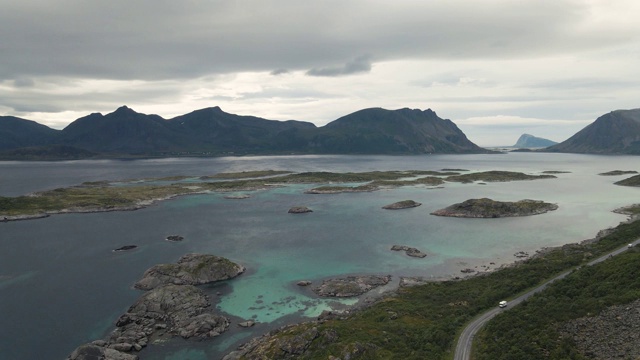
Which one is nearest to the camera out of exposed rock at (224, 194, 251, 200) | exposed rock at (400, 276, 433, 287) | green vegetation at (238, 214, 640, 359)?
green vegetation at (238, 214, 640, 359)

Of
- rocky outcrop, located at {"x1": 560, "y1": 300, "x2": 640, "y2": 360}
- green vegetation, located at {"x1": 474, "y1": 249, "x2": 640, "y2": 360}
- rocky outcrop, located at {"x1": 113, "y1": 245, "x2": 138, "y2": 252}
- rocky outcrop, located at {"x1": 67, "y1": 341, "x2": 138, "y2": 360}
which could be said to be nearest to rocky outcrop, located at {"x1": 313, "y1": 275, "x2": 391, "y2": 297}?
green vegetation, located at {"x1": 474, "y1": 249, "x2": 640, "y2": 360}

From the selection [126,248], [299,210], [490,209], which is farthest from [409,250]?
[126,248]

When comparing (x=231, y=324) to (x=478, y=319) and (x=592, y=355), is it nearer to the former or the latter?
(x=478, y=319)

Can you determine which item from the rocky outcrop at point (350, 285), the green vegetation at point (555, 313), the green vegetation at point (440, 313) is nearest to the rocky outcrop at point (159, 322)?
the green vegetation at point (440, 313)

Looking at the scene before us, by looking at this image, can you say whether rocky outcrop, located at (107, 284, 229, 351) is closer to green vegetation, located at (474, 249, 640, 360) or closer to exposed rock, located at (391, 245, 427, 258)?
green vegetation, located at (474, 249, 640, 360)

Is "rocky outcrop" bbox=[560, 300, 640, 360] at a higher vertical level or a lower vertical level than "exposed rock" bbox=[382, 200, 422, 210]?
higher

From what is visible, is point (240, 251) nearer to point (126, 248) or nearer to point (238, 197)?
point (126, 248)

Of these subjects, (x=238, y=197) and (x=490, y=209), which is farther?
(x=238, y=197)
